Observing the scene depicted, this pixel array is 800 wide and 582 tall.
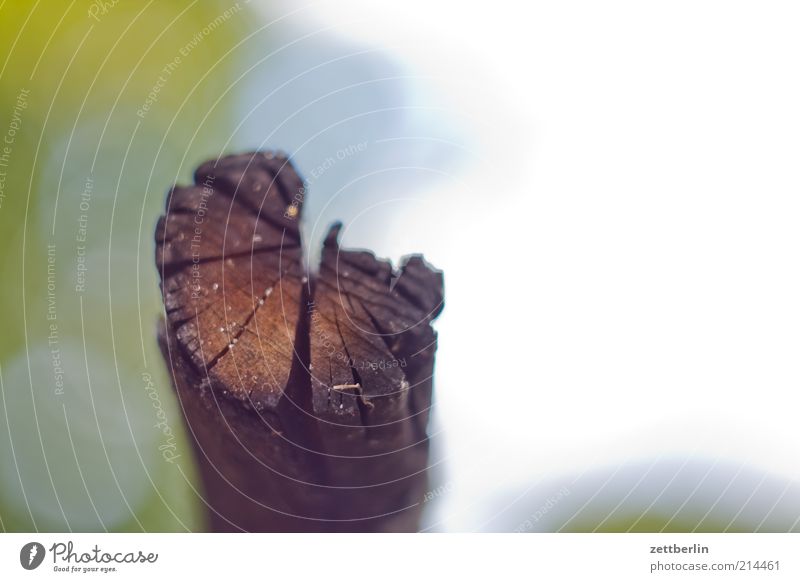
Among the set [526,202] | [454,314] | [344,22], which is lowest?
[454,314]

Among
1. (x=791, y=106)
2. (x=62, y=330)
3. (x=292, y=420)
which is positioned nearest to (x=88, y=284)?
(x=62, y=330)

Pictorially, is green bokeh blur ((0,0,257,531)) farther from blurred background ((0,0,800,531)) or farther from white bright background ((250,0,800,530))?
white bright background ((250,0,800,530))

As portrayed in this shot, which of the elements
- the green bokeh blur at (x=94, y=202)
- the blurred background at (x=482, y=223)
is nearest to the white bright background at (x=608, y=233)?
the blurred background at (x=482, y=223)

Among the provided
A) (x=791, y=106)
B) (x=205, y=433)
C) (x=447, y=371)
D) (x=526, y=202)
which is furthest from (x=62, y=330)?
(x=791, y=106)

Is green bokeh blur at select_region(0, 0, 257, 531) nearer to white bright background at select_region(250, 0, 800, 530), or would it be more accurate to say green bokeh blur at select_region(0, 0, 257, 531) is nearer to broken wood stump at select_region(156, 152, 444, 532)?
broken wood stump at select_region(156, 152, 444, 532)

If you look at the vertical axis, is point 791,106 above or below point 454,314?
above

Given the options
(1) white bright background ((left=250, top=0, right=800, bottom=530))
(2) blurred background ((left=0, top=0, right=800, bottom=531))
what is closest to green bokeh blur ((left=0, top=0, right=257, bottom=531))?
(2) blurred background ((left=0, top=0, right=800, bottom=531))

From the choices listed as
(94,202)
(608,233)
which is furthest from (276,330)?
(608,233)

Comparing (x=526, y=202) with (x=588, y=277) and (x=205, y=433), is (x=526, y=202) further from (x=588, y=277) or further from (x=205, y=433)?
(x=205, y=433)
